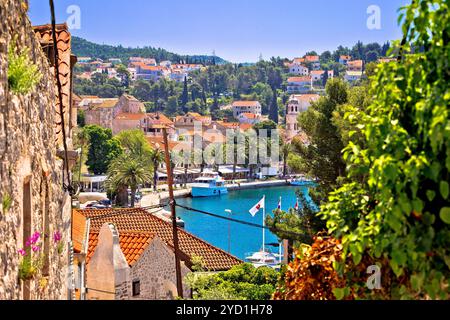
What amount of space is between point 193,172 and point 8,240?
9520 cm

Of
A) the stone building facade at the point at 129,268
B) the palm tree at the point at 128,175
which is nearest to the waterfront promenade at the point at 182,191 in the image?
the palm tree at the point at 128,175

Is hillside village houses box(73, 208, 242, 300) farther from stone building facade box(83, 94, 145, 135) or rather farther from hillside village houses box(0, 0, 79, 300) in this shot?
stone building facade box(83, 94, 145, 135)

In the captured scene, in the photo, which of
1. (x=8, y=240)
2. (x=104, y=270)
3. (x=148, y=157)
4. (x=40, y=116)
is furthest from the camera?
(x=148, y=157)

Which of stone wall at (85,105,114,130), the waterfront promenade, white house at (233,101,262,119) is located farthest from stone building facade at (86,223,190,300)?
white house at (233,101,262,119)

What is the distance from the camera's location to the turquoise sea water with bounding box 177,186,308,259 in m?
56.7

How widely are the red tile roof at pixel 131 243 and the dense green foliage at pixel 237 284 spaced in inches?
52.7

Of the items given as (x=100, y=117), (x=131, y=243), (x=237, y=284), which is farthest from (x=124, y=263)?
(x=100, y=117)

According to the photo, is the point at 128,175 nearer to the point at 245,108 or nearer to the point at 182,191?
the point at 182,191

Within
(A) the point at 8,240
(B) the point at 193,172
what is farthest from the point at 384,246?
(B) the point at 193,172

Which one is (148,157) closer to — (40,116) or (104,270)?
(104,270)

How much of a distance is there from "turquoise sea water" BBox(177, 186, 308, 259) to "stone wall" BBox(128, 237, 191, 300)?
27.4 metres

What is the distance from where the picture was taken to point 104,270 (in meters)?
12.9

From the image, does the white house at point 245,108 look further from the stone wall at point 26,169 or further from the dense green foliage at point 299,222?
the stone wall at point 26,169

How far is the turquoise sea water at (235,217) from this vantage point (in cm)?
5669
